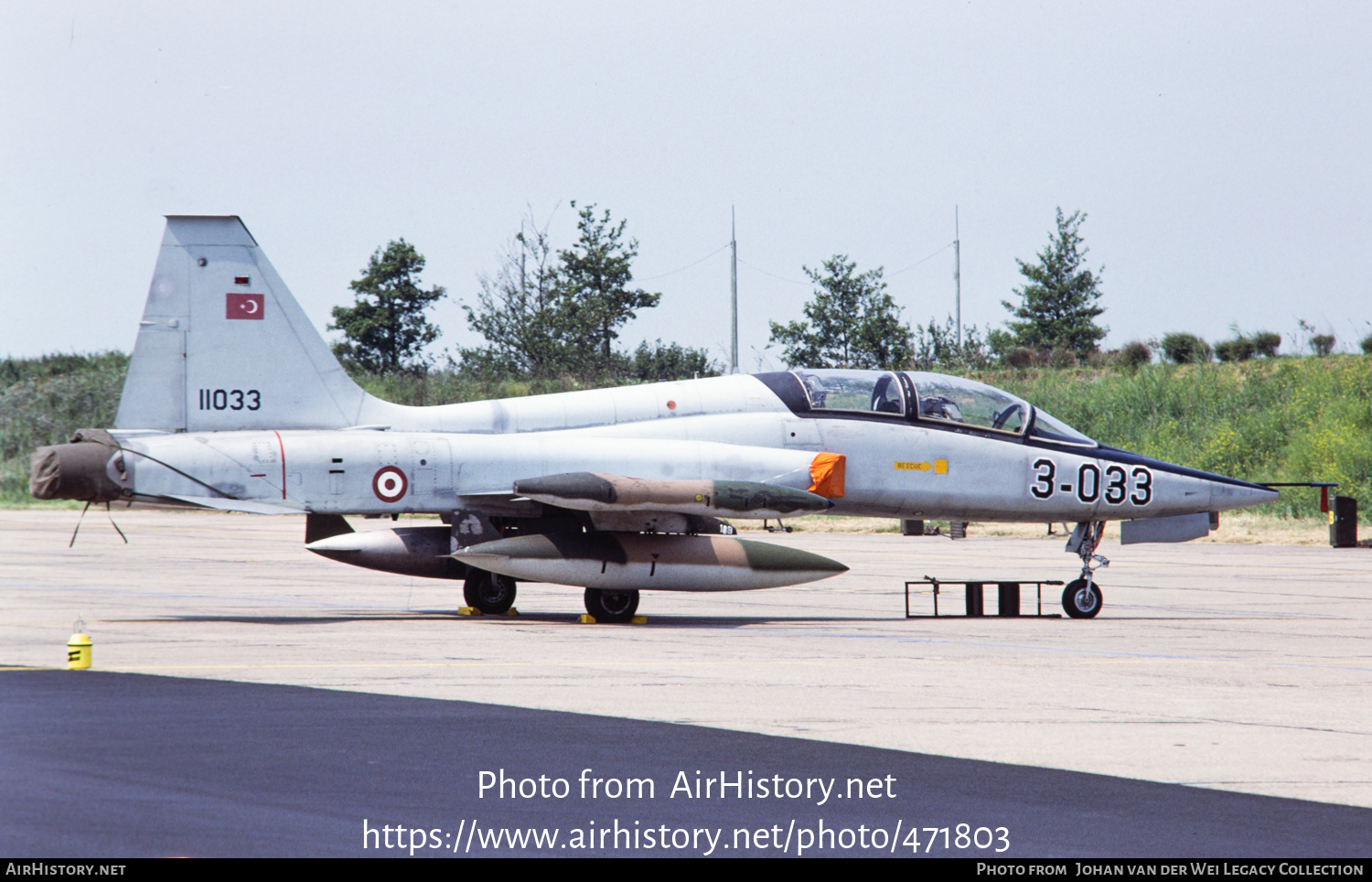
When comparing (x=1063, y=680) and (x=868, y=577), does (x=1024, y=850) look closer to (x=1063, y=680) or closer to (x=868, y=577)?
(x=1063, y=680)

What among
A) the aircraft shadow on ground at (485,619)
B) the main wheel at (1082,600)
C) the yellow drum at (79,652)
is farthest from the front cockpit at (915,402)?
the yellow drum at (79,652)

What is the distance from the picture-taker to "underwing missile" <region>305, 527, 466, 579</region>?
15906mm

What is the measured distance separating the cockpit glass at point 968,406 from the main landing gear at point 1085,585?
1.58m

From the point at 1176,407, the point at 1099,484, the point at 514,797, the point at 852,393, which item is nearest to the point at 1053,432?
the point at 1099,484

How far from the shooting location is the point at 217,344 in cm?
1522

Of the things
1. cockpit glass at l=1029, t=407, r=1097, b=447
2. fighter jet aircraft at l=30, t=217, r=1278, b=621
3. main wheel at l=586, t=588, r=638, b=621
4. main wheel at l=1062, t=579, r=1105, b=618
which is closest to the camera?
fighter jet aircraft at l=30, t=217, r=1278, b=621

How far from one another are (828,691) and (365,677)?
11.8 feet

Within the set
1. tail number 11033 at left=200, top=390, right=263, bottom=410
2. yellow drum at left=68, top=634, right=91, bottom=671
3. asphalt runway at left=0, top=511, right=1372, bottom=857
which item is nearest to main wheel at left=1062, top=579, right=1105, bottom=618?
asphalt runway at left=0, top=511, right=1372, bottom=857

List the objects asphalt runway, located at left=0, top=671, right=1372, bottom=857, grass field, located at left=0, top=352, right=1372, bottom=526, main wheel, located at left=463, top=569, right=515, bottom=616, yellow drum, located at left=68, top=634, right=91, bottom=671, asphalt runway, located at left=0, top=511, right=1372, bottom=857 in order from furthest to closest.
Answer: grass field, located at left=0, top=352, right=1372, bottom=526, main wheel, located at left=463, top=569, right=515, bottom=616, yellow drum, located at left=68, top=634, right=91, bottom=671, asphalt runway, located at left=0, top=511, right=1372, bottom=857, asphalt runway, located at left=0, top=671, right=1372, bottom=857

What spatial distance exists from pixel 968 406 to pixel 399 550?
7.26 meters

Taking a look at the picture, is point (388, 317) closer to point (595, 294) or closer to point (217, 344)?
point (595, 294)

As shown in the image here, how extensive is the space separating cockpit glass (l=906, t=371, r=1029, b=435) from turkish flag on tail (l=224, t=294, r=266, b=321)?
788 cm

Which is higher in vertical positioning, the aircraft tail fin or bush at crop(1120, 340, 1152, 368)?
bush at crop(1120, 340, 1152, 368)

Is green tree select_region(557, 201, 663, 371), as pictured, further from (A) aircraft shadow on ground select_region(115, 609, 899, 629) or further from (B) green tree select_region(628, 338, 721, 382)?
(A) aircraft shadow on ground select_region(115, 609, 899, 629)
